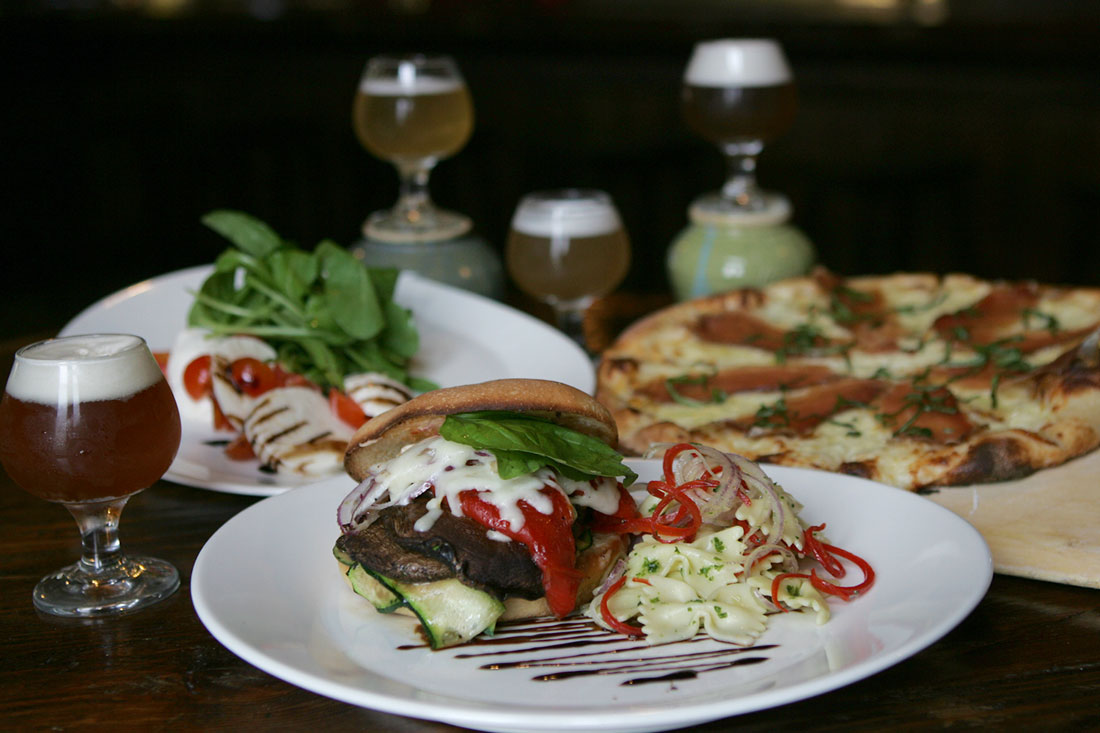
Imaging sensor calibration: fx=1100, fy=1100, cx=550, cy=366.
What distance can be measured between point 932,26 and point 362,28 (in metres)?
3.69

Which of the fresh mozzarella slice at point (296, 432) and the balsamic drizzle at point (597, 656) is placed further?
the fresh mozzarella slice at point (296, 432)

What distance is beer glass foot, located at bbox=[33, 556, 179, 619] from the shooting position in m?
1.75

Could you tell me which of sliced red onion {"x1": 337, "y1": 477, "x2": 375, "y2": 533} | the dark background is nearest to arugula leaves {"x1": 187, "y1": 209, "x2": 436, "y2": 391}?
sliced red onion {"x1": 337, "y1": 477, "x2": 375, "y2": 533}

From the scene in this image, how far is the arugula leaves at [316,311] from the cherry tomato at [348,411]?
0.62 feet

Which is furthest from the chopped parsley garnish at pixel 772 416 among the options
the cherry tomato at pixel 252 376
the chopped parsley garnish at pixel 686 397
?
the cherry tomato at pixel 252 376

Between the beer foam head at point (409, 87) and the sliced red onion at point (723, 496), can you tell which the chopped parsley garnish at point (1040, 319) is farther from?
the beer foam head at point (409, 87)

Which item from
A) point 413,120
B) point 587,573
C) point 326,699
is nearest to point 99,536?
point 326,699

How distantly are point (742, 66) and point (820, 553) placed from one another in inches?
86.6

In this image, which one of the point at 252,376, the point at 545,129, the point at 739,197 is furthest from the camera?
the point at 545,129

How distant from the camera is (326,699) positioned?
1.49 meters

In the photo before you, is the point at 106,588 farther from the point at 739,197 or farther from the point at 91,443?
the point at 739,197

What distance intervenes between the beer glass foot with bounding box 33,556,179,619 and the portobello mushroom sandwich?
35 cm

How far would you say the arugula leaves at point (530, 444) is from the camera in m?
1.61

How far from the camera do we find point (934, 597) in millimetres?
1511
